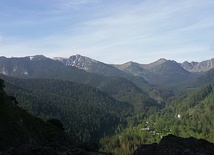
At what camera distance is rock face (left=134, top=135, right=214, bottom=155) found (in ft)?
125

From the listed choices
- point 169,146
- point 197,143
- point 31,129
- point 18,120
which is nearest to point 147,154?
point 169,146

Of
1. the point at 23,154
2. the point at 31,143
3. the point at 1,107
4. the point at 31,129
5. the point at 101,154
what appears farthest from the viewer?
the point at 31,129

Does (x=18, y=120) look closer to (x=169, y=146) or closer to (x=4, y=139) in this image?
(x=4, y=139)

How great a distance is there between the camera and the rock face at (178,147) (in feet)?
125

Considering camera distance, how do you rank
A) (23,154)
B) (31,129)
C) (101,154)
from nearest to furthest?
(23,154), (101,154), (31,129)

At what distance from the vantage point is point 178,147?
128 ft

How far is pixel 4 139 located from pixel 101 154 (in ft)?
68.0

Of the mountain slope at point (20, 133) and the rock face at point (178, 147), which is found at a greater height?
the rock face at point (178, 147)

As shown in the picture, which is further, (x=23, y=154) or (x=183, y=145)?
(x=183, y=145)

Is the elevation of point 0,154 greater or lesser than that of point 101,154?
greater

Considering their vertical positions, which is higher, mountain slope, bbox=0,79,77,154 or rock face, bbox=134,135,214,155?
rock face, bbox=134,135,214,155

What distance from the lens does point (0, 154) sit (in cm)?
3766

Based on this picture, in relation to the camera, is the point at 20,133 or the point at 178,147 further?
the point at 20,133

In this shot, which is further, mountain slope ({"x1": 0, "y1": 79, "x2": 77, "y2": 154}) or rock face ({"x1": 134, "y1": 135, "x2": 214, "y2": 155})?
mountain slope ({"x1": 0, "y1": 79, "x2": 77, "y2": 154})
